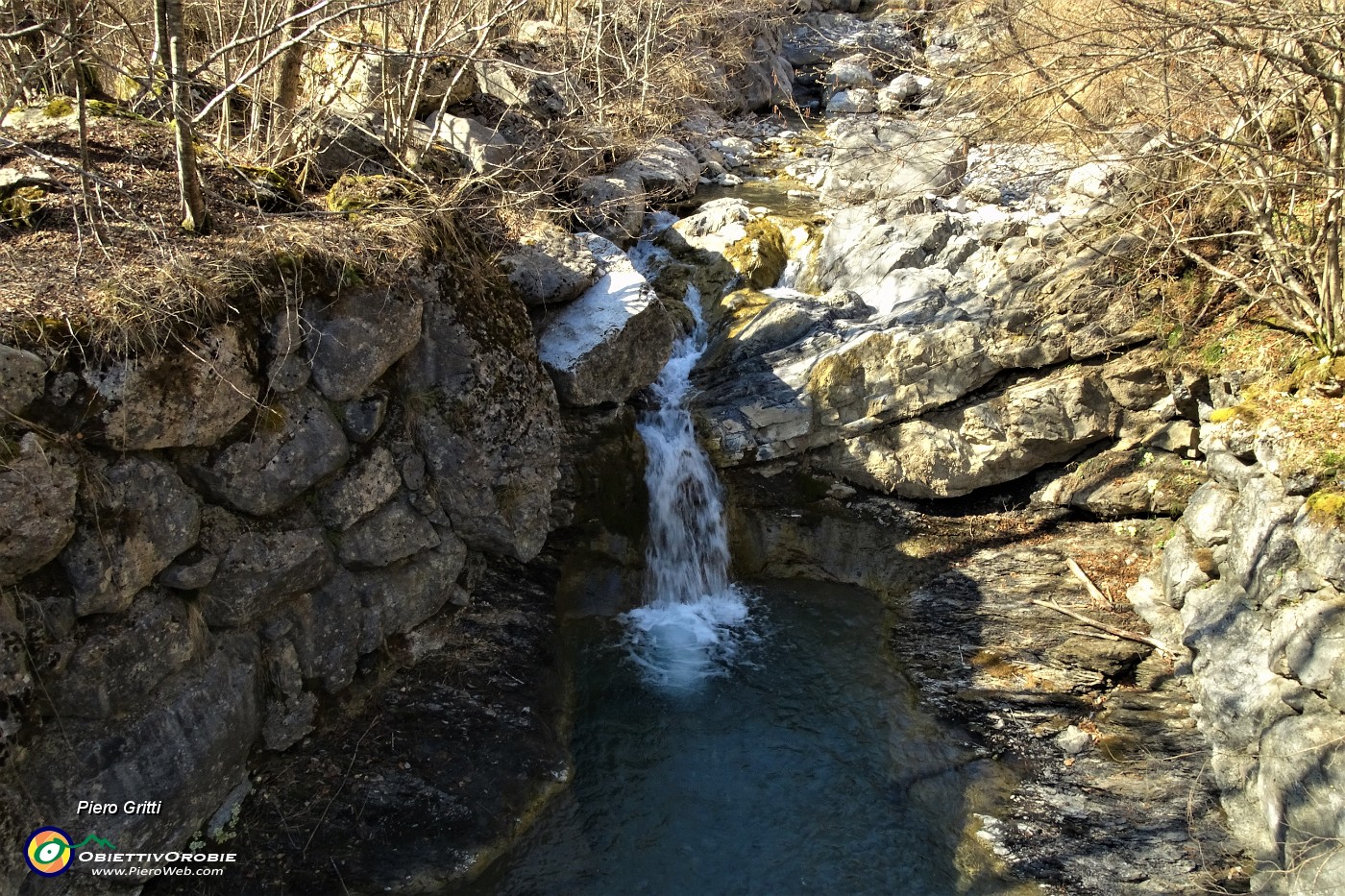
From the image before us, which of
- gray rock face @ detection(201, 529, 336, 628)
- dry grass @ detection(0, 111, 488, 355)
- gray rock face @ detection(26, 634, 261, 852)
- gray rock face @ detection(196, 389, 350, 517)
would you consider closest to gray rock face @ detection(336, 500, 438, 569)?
gray rock face @ detection(201, 529, 336, 628)

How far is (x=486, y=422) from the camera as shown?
7.10 m

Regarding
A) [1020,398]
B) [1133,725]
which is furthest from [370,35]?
[1133,725]

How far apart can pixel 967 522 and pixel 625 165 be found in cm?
743

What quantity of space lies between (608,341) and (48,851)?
18.9 feet

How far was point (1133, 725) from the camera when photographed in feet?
22.4

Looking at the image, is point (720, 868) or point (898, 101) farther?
point (898, 101)

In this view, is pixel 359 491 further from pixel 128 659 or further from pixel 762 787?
pixel 762 787

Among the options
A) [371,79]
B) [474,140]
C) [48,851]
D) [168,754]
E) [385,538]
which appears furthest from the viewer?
[474,140]

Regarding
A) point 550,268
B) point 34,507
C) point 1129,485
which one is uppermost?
point 550,268

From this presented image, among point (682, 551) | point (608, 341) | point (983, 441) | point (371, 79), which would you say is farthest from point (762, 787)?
point (371, 79)

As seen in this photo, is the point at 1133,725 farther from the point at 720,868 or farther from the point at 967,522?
the point at 720,868

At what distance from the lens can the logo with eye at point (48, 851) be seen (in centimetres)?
459

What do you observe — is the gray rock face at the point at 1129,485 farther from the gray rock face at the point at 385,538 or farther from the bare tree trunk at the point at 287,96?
the bare tree trunk at the point at 287,96

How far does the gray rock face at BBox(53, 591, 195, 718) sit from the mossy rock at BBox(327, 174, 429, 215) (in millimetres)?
3410
